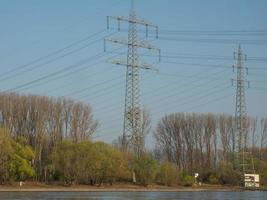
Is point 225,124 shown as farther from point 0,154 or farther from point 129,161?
point 0,154

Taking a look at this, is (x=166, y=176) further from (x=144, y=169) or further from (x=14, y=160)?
(x=14, y=160)

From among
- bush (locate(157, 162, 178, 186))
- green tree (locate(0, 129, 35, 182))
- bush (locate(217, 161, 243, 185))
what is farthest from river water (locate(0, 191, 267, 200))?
bush (locate(217, 161, 243, 185))

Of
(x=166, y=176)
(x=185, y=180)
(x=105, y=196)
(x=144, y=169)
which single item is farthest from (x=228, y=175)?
(x=105, y=196)

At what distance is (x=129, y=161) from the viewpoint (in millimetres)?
97812

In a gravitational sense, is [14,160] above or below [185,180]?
above

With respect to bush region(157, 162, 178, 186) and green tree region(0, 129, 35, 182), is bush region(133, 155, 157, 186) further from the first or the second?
green tree region(0, 129, 35, 182)

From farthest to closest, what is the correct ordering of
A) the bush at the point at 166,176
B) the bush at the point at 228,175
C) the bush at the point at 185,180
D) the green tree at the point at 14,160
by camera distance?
the bush at the point at 228,175 → the bush at the point at 185,180 → the bush at the point at 166,176 → the green tree at the point at 14,160

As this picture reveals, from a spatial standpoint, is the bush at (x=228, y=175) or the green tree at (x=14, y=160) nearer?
the green tree at (x=14, y=160)

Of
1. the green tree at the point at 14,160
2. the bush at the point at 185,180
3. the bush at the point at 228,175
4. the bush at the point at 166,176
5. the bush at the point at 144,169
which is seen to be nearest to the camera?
the green tree at the point at 14,160

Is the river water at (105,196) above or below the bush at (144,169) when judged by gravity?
below

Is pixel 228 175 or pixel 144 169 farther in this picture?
pixel 228 175

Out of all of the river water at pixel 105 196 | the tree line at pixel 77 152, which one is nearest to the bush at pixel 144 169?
the tree line at pixel 77 152

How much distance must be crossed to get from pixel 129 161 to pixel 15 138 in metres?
21.3

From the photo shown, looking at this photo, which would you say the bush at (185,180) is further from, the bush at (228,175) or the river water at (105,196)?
the river water at (105,196)
